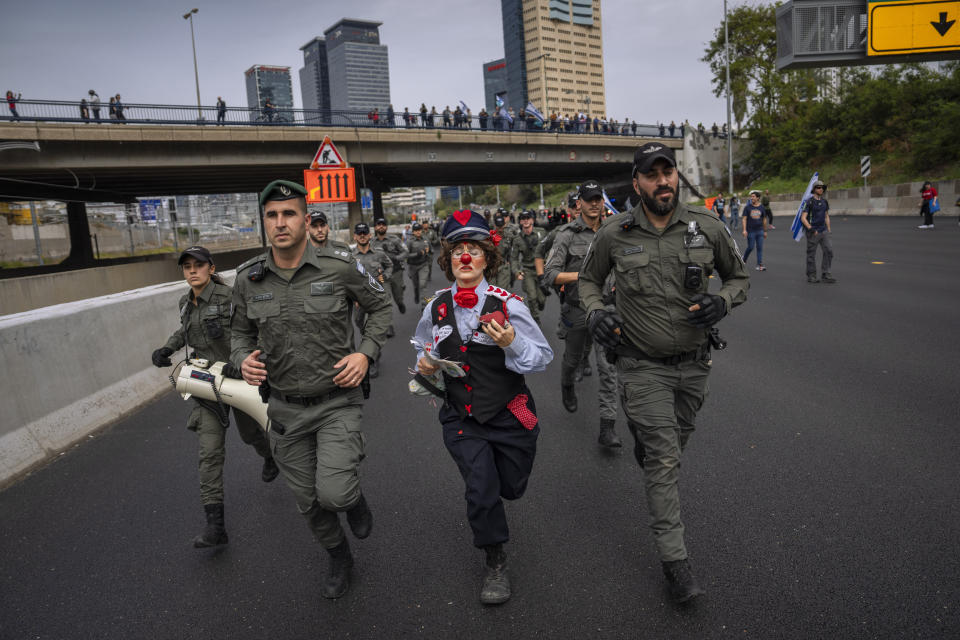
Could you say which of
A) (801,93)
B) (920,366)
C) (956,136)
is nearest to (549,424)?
(920,366)

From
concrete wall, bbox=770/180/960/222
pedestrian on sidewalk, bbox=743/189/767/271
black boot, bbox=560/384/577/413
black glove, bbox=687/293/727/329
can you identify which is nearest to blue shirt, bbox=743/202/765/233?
pedestrian on sidewalk, bbox=743/189/767/271

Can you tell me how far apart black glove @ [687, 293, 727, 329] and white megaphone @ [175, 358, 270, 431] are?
2.70 metres

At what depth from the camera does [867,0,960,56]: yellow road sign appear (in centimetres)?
1427

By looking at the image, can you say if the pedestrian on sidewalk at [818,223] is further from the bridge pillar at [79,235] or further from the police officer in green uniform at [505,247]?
the bridge pillar at [79,235]

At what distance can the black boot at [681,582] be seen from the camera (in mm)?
2926

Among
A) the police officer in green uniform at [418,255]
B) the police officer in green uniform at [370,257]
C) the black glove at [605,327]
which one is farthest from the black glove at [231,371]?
the police officer in green uniform at [418,255]

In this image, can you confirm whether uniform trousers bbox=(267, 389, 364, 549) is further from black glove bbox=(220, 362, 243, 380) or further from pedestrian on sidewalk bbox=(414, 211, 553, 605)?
pedestrian on sidewalk bbox=(414, 211, 553, 605)

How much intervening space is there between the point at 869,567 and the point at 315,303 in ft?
10.1

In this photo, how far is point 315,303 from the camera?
3.40 meters

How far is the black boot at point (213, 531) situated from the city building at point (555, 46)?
186 metres

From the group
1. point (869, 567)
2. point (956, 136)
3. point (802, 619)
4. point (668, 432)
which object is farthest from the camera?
point (956, 136)

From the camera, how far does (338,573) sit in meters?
3.30

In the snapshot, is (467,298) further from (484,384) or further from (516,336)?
(484,384)

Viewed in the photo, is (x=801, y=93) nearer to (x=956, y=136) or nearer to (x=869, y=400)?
(x=956, y=136)
